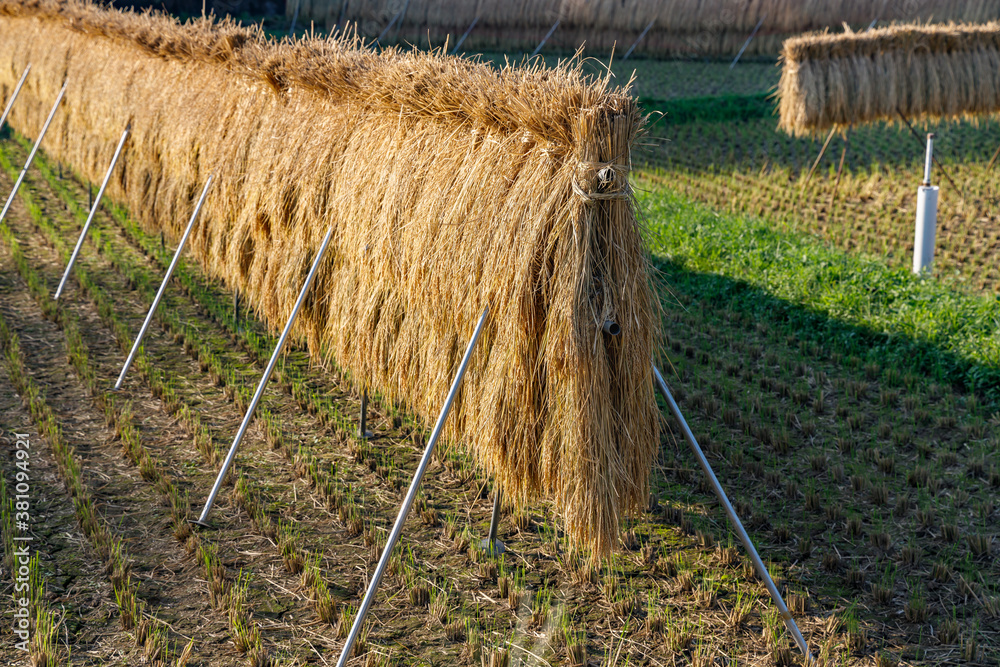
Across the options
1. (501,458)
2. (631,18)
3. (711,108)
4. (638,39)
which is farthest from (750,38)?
(501,458)

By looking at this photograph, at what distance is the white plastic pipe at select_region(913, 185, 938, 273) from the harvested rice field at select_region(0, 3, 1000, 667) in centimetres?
69

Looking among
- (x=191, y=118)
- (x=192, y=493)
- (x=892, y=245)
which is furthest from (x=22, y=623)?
(x=892, y=245)

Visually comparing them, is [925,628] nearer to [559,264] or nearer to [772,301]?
[559,264]

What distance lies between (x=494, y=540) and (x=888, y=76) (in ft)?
36.2

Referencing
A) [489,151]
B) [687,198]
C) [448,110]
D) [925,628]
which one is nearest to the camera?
[925,628]

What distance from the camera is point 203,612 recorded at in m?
4.28

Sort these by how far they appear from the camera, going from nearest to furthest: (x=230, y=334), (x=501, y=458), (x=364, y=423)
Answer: (x=501, y=458)
(x=364, y=423)
(x=230, y=334)

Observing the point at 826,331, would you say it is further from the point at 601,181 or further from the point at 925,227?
the point at 601,181

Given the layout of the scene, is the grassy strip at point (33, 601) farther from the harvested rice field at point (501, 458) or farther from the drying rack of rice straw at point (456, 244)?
the drying rack of rice straw at point (456, 244)

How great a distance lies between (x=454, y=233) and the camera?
4.54m

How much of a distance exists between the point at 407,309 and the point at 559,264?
155 centimetres

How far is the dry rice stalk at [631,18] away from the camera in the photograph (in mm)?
23078

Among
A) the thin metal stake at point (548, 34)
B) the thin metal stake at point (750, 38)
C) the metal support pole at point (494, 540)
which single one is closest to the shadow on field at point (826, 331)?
the metal support pole at point (494, 540)

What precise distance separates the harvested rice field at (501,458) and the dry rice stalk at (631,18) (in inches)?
643
